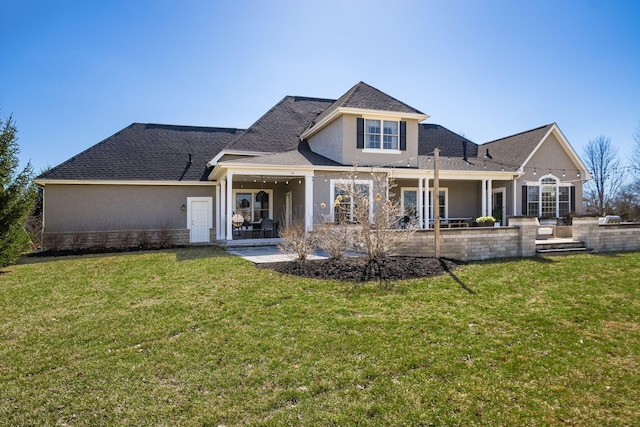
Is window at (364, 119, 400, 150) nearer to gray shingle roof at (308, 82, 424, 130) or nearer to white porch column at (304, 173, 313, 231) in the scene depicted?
gray shingle roof at (308, 82, 424, 130)

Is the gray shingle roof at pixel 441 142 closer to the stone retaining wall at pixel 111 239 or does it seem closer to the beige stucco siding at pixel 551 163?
the beige stucco siding at pixel 551 163

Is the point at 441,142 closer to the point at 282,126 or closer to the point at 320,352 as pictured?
the point at 282,126

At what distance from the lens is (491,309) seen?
19.9 ft

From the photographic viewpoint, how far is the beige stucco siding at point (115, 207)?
15.5 meters

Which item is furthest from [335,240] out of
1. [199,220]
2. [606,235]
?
[606,235]

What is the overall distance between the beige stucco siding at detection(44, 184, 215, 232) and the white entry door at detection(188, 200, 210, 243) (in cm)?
35

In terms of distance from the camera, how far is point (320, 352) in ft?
14.6

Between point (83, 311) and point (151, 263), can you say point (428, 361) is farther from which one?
point (151, 263)

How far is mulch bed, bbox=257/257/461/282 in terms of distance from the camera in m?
8.05

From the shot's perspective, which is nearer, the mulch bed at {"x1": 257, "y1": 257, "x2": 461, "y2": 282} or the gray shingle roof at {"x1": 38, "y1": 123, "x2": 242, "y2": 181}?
the mulch bed at {"x1": 257, "y1": 257, "x2": 461, "y2": 282}

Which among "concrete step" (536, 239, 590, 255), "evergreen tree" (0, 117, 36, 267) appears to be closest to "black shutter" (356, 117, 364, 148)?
"concrete step" (536, 239, 590, 255)

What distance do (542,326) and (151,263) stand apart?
995cm

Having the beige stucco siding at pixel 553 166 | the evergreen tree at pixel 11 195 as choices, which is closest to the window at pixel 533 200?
the beige stucco siding at pixel 553 166

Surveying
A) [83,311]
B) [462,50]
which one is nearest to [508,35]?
[462,50]
